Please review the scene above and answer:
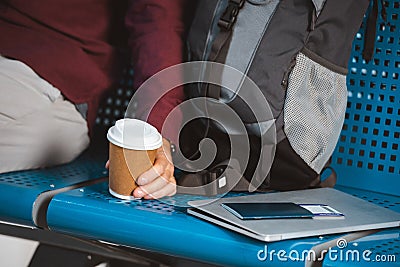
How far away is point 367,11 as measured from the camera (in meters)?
1.72

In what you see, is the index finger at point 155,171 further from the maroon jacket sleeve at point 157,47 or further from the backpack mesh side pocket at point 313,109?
the backpack mesh side pocket at point 313,109

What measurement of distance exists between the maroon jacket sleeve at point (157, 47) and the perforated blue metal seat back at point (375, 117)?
41 cm

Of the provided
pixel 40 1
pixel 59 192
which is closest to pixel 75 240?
pixel 59 192

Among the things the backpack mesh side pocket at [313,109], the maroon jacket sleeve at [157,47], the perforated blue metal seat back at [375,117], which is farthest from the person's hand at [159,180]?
the perforated blue metal seat back at [375,117]

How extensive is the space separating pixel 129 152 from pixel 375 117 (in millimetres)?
634

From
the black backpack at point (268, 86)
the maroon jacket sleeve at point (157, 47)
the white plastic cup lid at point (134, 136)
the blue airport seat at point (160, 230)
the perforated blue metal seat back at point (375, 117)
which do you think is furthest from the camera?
the perforated blue metal seat back at point (375, 117)

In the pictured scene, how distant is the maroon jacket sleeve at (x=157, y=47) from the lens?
1606 mm

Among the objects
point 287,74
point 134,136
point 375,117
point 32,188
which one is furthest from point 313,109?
point 32,188

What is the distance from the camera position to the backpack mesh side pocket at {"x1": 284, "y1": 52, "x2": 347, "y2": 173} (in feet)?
4.90

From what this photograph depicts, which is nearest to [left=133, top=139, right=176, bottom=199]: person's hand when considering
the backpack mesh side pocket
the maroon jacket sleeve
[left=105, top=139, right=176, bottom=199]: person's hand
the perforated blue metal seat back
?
[left=105, top=139, right=176, bottom=199]: person's hand

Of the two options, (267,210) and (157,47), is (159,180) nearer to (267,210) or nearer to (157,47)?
(267,210)

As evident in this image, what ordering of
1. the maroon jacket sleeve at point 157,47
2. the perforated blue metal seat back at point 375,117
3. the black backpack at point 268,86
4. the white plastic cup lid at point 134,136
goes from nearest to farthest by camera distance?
1. the white plastic cup lid at point 134,136
2. the black backpack at point 268,86
3. the maroon jacket sleeve at point 157,47
4. the perforated blue metal seat back at point 375,117

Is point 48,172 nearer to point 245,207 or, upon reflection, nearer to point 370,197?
point 245,207

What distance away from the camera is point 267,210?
1358mm
